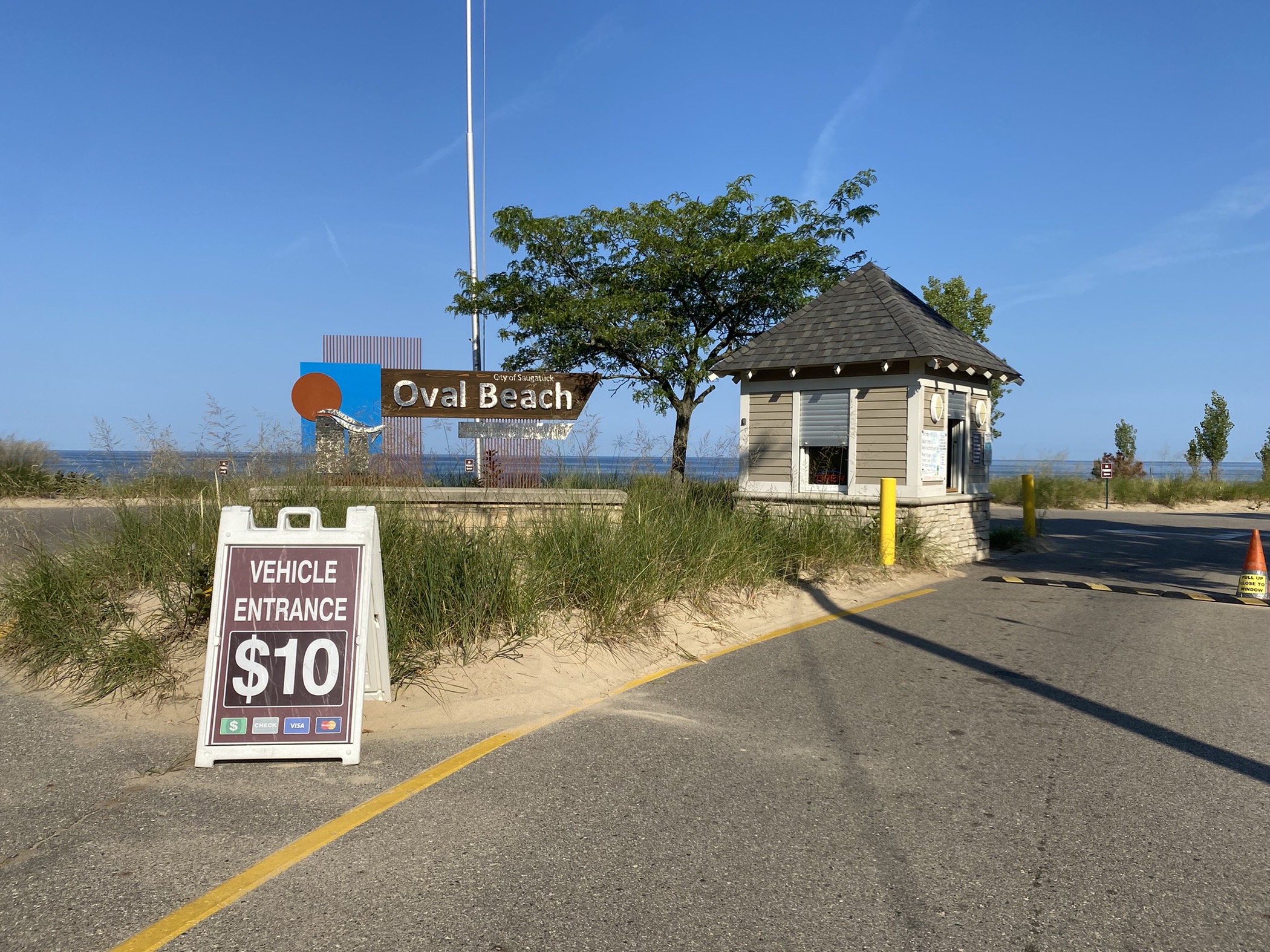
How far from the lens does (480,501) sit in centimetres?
948

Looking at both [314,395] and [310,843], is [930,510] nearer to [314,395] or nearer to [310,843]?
[314,395]

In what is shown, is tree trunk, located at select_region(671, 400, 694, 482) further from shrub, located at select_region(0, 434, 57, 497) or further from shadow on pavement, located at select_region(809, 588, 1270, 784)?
shrub, located at select_region(0, 434, 57, 497)

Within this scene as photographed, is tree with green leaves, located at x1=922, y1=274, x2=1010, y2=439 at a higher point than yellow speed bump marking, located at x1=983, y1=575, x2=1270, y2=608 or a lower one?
higher

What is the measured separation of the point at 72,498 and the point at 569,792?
779cm

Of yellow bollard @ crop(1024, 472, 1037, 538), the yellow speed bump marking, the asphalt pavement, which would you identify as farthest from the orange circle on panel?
yellow bollard @ crop(1024, 472, 1037, 538)

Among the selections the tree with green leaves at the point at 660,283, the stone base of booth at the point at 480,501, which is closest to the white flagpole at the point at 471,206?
the tree with green leaves at the point at 660,283

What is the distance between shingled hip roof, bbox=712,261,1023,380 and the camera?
12.7 meters

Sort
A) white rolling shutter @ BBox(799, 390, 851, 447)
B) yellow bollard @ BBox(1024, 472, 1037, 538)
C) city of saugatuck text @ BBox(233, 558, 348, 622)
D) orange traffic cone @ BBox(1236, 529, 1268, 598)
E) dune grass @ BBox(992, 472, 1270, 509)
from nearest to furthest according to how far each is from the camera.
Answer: city of saugatuck text @ BBox(233, 558, 348, 622) → orange traffic cone @ BBox(1236, 529, 1268, 598) → white rolling shutter @ BBox(799, 390, 851, 447) → yellow bollard @ BBox(1024, 472, 1037, 538) → dune grass @ BBox(992, 472, 1270, 509)

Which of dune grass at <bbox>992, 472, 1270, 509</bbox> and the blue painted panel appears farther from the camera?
dune grass at <bbox>992, 472, 1270, 509</bbox>

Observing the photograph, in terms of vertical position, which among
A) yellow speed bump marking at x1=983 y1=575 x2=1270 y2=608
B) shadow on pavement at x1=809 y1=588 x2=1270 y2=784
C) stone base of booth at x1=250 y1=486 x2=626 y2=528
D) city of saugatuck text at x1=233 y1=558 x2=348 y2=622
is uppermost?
stone base of booth at x1=250 y1=486 x2=626 y2=528

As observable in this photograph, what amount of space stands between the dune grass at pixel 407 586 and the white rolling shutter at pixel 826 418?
212 inches

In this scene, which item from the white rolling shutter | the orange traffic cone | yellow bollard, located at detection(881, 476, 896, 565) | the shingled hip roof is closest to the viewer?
the orange traffic cone

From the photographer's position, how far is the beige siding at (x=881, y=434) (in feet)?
41.7

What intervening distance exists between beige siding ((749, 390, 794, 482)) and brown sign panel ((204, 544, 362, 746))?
32.7ft
